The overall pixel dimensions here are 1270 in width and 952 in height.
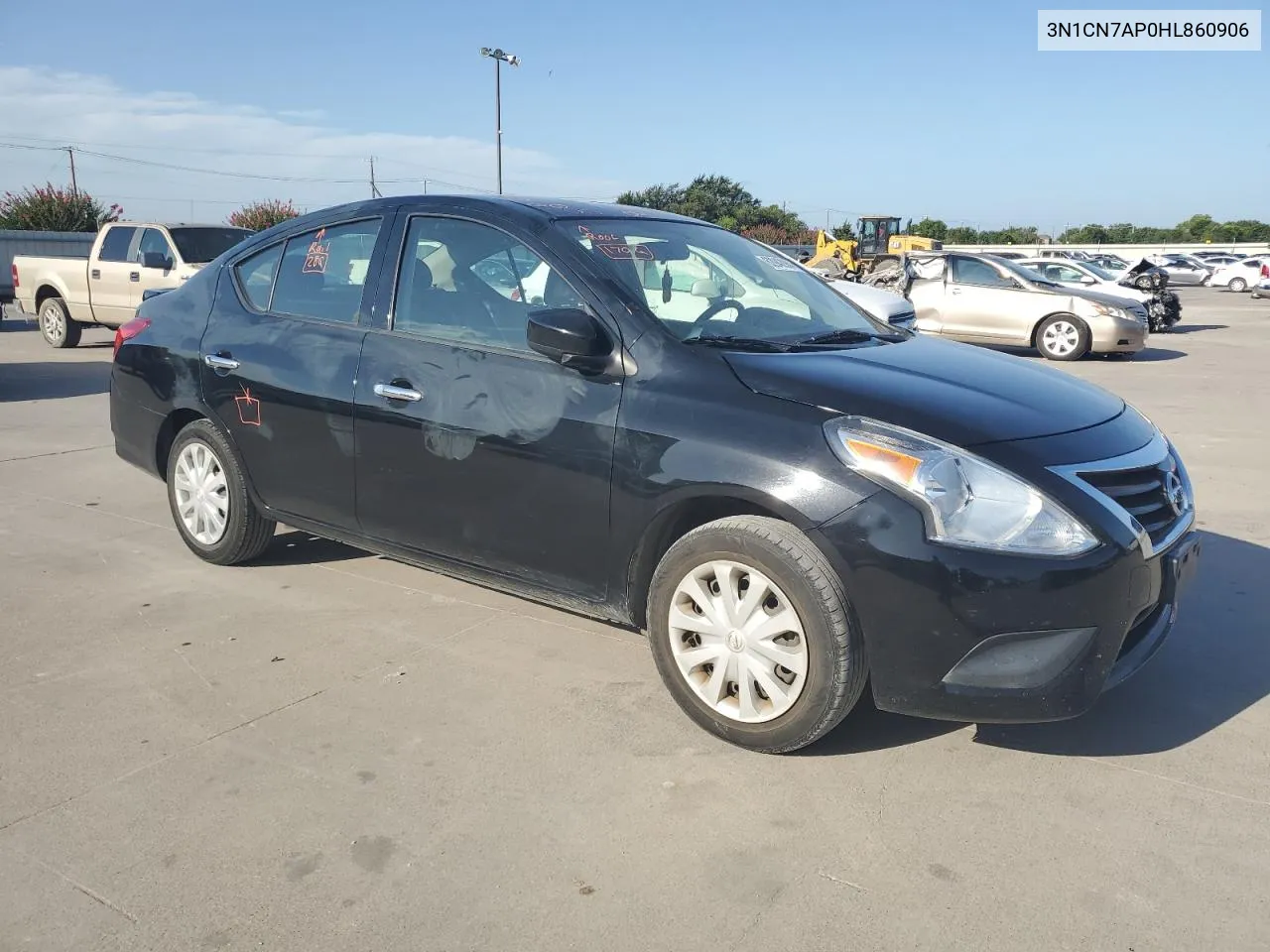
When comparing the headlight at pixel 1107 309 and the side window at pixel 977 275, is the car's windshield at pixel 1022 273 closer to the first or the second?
the side window at pixel 977 275

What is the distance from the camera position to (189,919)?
252 centimetres

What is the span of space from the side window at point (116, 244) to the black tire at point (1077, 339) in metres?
12.4

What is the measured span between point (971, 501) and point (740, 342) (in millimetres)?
1039

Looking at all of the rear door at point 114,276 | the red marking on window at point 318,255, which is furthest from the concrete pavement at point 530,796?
the rear door at point 114,276

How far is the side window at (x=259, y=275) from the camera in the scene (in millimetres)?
4801

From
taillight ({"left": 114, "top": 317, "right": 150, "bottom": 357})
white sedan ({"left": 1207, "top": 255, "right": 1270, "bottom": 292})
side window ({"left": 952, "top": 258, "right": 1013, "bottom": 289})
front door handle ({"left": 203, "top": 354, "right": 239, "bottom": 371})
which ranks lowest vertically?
front door handle ({"left": 203, "top": 354, "right": 239, "bottom": 371})

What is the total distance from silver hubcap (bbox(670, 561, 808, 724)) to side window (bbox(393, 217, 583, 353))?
1106 millimetres

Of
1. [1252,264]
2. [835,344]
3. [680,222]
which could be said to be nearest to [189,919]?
[835,344]

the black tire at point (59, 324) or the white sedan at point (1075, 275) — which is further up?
the white sedan at point (1075, 275)

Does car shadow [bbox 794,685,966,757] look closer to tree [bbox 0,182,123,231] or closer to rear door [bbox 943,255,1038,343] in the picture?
rear door [bbox 943,255,1038,343]

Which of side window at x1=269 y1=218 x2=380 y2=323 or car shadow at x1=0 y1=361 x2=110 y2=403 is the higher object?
side window at x1=269 y1=218 x2=380 y2=323

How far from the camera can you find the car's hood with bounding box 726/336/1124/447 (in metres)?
3.17

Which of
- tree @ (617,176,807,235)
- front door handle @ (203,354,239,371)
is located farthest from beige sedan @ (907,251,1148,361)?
tree @ (617,176,807,235)

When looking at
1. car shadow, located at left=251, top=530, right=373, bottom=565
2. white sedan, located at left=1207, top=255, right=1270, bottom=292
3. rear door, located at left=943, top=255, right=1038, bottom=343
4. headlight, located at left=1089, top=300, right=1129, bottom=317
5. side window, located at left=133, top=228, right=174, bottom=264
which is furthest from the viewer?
white sedan, located at left=1207, top=255, right=1270, bottom=292
